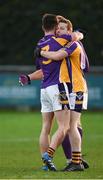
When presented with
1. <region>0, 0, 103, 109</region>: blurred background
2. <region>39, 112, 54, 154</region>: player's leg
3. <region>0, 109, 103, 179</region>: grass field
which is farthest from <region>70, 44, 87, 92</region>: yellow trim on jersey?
<region>0, 0, 103, 109</region>: blurred background

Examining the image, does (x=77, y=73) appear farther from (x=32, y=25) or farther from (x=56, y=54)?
(x=32, y=25)

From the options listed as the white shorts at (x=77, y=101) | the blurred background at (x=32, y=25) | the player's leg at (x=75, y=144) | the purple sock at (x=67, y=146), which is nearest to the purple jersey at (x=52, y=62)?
the white shorts at (x=77, y=101)

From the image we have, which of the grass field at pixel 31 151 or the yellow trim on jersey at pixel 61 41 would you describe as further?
the yellow trim on jersey at pixel 61 41

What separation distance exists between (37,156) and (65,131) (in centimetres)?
298

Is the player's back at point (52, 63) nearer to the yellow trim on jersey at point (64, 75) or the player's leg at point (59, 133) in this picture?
the yellow trim on jersey at point (64, 75)

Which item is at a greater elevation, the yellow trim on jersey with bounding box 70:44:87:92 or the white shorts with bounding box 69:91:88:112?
the yellow trim on jersey with bounding box 70:44:87:92

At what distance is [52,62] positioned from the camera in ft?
38.1

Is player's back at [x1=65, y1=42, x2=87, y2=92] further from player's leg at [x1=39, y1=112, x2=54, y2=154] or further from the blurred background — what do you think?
the blurred background

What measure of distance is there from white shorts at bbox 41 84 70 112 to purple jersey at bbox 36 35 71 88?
79 millimetres

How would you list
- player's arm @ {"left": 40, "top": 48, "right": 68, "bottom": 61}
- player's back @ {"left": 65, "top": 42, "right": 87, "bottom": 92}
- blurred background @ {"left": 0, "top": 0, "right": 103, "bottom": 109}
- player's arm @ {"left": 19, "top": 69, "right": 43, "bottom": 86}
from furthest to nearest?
blurred background @ {"left": 0, "top": 0, "right": 103, "bottom": 109} → player's arm @ {"left": 19, "top": 69, "right": 43, "bottom": 86} → player's back @ {"left": 65, "top": 42, "right": 87, "bottom": 92} → player's arm @ {"left": 40, "top": 48, "right": 68, "bottom": 61}

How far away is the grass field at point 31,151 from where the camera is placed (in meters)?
10.9

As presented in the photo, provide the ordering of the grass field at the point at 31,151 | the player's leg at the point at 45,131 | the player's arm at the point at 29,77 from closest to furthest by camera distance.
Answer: the grass field at the point at 31,151
the player's leg at the point at 45,131
the player's arm at the point at 29,77

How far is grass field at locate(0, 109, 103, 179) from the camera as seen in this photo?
1088 cm

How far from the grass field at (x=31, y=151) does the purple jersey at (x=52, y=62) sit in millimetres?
1206
